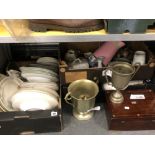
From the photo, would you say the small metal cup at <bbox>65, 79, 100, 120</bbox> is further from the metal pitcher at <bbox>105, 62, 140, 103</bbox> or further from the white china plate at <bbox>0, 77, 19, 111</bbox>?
the white china plate at <bbox>0, 77, 19, 111</bbox>

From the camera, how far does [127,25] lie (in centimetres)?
65

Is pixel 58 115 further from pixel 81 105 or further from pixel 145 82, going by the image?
pixel 145 82

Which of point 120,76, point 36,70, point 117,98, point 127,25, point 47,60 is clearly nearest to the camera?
point 127,25

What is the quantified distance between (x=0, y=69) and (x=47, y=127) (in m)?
0.49

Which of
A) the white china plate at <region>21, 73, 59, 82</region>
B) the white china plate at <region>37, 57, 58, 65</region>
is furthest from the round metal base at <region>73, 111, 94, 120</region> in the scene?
the white china plate at <region>37, 57, 58, 65</region>

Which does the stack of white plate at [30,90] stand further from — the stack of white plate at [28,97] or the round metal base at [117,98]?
the round metal base at [117,98]

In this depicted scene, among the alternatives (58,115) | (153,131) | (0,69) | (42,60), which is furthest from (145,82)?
(0,69)

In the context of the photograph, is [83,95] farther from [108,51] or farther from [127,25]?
[127,25]

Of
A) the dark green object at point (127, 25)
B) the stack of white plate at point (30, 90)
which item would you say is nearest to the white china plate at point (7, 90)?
the stack of white plate at point (30, 90)

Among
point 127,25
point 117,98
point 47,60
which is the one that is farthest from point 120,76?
point 47,60

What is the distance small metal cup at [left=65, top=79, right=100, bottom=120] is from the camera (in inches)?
37.5

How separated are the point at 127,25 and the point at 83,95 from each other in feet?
1.48
